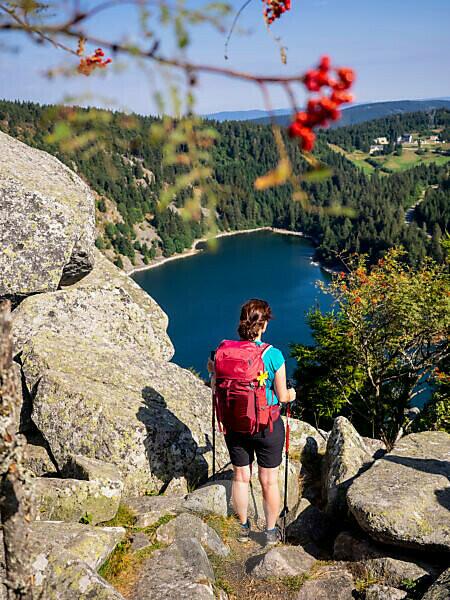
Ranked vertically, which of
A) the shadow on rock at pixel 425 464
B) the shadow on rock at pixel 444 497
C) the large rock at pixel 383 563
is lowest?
the large rock at pixel 383 563

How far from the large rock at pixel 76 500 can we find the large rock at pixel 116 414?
1270 millimetres

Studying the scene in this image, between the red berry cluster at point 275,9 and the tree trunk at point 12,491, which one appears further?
the tree trunk at point 12,491

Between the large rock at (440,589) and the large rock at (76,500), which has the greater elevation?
the large rock at (76,500)

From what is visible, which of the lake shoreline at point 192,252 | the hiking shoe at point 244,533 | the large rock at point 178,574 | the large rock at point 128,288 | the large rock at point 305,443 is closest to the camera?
the large rock at point 178,574

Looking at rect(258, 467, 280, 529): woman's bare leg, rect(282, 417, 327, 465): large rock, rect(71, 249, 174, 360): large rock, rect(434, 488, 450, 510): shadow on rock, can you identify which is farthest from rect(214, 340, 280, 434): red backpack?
rect(71, 249, 174, 360): large rock

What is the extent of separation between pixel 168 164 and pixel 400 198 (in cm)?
17947

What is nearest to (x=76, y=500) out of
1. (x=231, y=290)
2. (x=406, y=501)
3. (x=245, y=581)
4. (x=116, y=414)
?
(x=116, y=414)

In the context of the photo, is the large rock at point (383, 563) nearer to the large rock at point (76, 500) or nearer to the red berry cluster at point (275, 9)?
the large rock at point (76, 500)

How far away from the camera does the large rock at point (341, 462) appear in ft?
25.6

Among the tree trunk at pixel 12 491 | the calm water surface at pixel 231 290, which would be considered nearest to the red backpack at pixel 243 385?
the tree trunk at pixel 12 491

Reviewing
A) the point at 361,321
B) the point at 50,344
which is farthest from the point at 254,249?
the point at 50,344

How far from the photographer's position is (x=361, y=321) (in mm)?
19172

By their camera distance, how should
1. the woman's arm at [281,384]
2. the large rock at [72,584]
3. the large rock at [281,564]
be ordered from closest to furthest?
the large rock at [72,584] → the woman's arm at [281,384] → the large rock at [281,564]

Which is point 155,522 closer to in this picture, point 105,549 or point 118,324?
point 105,549
